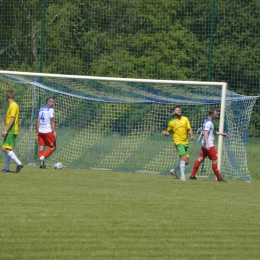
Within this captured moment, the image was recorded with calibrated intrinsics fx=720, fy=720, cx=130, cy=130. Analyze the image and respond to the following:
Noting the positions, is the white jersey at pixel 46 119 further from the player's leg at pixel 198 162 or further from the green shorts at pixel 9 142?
the player's leg at pixel 198 162

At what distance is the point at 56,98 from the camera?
20.8m

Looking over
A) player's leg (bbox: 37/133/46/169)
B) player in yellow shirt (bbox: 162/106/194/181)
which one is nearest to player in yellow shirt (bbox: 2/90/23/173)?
player's leg (bbox: 37/133/46/169)

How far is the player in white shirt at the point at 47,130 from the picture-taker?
18609mm

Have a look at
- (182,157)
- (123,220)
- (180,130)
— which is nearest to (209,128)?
(180,130)

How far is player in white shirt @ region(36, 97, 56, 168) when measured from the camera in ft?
61.1

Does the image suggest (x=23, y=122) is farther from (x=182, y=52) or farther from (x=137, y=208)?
(x=137, y=208)

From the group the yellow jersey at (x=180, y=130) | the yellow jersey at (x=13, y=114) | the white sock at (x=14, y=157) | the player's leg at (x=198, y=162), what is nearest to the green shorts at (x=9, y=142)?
the yellow jersey at (x=13, y=114)

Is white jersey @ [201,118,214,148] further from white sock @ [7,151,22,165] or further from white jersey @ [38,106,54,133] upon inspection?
white sock @ [7,151,22,165]

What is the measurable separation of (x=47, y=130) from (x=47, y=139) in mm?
235

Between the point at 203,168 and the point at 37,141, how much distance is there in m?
4.78

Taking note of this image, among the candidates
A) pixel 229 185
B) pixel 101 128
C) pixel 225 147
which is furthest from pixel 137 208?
pixel 101 128

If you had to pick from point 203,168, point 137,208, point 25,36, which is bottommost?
point 203,168

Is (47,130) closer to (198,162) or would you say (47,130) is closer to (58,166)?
(58,166)

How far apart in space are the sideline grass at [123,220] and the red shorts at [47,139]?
3124mm
